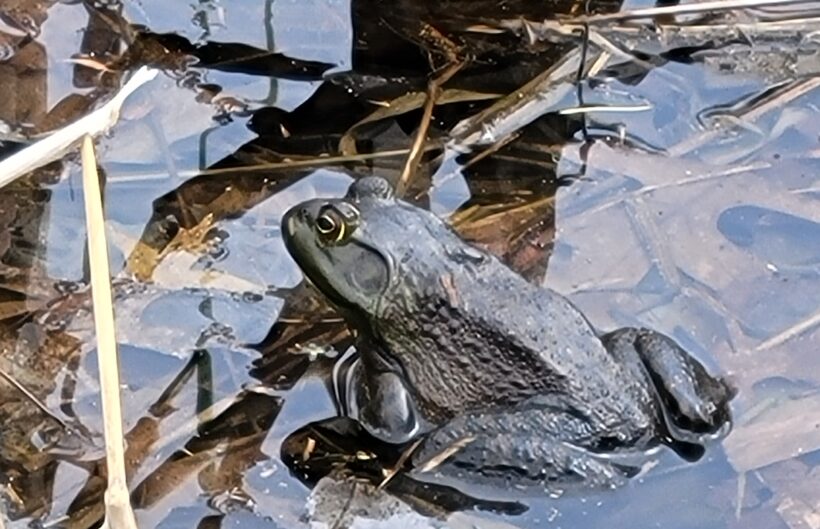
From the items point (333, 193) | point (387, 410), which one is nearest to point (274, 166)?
point (333, 193)

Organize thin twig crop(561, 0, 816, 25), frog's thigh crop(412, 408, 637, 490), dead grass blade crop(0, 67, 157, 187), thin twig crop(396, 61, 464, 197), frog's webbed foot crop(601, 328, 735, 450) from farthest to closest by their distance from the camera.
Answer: thin twig crop(561, 0, 816, 25) < thin twig crop(396, 61, 464, 197) < frog's webbed foot crop(601, 328, 735, 450) < frog's thigh crop(412, 408, 637, 490) < dead grass blade crop(0, 67, 157, 187)

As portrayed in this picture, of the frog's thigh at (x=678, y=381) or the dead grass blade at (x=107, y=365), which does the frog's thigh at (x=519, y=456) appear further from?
the dead grass blade at (x=107, y=365)

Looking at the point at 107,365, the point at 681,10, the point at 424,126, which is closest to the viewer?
the point at 107,365

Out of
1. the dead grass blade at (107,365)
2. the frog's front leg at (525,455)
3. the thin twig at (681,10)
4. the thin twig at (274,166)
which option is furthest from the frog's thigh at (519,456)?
the thin twig at (681,10)

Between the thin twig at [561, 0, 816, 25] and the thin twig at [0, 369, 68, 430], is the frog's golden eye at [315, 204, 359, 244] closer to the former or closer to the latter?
the thin twig at [0, 369, 68, 430]

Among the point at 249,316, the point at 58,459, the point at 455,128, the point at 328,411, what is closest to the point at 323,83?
the point at 455,128

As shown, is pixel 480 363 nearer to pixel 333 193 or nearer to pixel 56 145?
pixel 333 193

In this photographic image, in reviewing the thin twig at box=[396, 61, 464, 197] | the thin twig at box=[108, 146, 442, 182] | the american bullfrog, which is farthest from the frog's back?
the thin twig at box=[108, 146, 442, 182]
